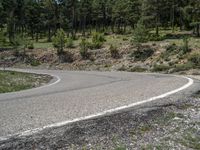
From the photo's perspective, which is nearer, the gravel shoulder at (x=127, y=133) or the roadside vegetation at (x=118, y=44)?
the gravel shoulder at (x=127, y=133)

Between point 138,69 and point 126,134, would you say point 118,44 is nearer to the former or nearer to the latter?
point 138,69

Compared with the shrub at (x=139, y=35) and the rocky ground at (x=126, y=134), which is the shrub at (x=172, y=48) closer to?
the shrub at (x=139, y=35)

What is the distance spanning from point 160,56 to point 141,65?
2445 mm

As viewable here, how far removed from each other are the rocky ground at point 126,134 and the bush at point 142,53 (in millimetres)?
36578

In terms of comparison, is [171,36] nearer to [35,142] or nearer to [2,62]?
[2,62]

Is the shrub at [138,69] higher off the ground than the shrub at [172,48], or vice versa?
the shrub at [172,48]

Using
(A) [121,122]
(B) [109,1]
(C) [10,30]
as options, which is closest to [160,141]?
(A) [121,122]

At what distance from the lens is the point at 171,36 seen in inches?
2413

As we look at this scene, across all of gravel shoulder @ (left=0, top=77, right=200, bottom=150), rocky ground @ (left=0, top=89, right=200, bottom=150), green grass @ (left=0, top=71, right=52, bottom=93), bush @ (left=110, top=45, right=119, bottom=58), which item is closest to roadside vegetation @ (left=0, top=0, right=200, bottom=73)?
bush @ (left=110, top=45, right=119, bottom=58)

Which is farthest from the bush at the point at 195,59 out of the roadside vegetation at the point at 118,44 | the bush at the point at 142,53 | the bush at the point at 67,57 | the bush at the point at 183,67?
the bush at the point at 67,57

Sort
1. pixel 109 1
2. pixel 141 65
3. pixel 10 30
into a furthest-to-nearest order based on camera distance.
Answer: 1. pixel 109 1
2. pixel 10 30
3. pixel 141 65

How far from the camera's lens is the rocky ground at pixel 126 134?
7.05 metres

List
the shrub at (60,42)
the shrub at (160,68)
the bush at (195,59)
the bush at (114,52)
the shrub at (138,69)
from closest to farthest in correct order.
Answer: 1. the bush at (195,59)
2. the shrub at (160,68)
3. the shrub at (138,69)
4. the bush at (114,52)
5. the shrub at (60,42)

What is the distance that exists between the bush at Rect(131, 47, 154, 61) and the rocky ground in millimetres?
36578
